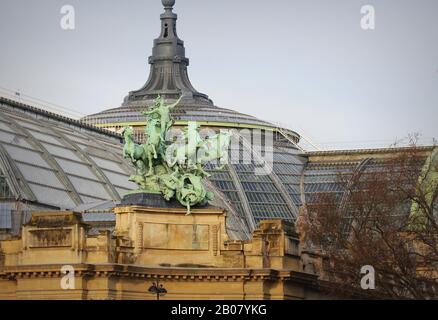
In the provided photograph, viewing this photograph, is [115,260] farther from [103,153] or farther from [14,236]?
[103,153]

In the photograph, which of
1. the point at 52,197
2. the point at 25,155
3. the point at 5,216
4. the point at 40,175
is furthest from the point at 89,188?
the point at 5,216

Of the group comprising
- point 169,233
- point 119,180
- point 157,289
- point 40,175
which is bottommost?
point 157,289

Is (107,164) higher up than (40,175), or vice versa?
(107,164)

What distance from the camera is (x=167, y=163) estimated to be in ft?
518

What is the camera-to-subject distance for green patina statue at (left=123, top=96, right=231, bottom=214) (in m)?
157

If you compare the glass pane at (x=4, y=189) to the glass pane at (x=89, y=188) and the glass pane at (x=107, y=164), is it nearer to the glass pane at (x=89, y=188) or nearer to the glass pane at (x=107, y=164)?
the glass pane at (x=89, y=188)

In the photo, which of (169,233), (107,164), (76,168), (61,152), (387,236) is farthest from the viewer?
(107,164)

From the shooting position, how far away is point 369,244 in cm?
15425

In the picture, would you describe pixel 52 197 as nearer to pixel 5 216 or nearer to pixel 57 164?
pixel 5 216

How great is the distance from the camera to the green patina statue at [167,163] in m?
157

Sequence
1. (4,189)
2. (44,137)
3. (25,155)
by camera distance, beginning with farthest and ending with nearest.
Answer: (44,137) → (25,155) → (4,189)

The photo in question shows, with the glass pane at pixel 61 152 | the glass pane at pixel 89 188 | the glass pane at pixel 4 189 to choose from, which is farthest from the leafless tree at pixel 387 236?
the glass pane at pixel 4 189
